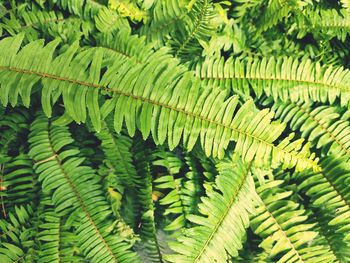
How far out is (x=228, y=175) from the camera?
1.85 meters

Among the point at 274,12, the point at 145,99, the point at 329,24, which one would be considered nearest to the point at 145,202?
the point at 145,99

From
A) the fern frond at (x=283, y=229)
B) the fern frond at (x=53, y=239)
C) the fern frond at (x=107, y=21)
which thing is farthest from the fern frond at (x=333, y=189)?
→ the fern frond at (x=107, y=21)

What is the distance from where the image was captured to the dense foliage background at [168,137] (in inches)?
64.2

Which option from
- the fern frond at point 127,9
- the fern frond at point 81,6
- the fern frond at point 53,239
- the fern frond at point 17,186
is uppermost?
the fern frond at point 81,6

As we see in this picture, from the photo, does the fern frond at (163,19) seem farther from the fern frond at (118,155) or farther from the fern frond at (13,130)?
the fern frond at (13,130)

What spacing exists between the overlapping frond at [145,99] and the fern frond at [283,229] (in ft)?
1.04

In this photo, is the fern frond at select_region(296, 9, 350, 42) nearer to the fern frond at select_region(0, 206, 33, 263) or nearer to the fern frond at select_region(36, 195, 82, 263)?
the fern frond at select_region(36, 195, 82, 263)

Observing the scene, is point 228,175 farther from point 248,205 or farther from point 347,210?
point 347,210

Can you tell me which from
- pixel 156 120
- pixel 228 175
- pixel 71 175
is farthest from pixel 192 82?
pixel 71 175

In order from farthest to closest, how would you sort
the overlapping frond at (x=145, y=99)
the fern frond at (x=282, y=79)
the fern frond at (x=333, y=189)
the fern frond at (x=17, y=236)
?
the fern frond at (x=282, y=79)
the fern frond at (x=333, y=189)
the fern frond at (x=17, y=236)
the overlapping frond at (x=145, y=99)

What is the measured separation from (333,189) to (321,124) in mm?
393

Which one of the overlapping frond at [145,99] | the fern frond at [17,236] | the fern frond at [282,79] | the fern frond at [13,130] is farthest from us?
the fern frond at [282,79]

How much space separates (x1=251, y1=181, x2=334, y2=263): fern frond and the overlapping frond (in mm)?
317

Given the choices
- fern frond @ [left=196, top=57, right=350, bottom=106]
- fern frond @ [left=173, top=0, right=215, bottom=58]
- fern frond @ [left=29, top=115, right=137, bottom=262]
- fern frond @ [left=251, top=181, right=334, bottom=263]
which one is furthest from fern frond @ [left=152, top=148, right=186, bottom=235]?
fern frond @ [left=173, top=0, right=215, bottom=58]
